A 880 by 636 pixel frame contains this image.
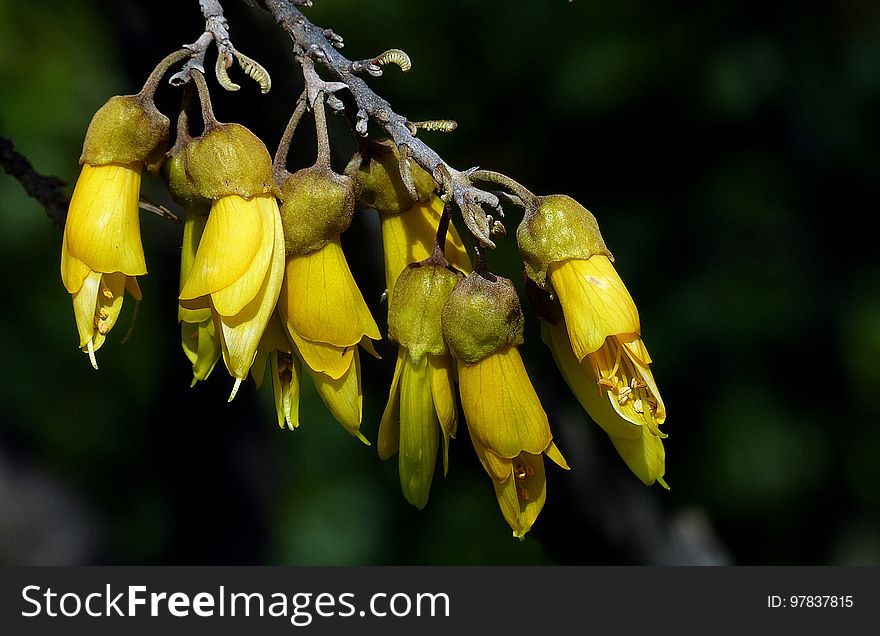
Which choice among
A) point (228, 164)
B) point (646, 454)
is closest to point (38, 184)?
point (228, 164)

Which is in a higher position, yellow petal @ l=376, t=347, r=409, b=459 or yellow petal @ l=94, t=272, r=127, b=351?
yellow petal @ l=94, t=272, r=127, b=351

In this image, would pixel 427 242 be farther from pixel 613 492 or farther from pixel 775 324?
pixel 775 324

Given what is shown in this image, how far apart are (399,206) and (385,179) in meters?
0.04

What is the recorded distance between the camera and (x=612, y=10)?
8.61 ft

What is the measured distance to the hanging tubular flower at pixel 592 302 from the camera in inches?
42.9

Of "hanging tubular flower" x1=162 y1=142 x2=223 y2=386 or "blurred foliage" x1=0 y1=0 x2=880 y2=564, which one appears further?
"blurred foliage" x1=0 y1=0 x2=880 y2=564

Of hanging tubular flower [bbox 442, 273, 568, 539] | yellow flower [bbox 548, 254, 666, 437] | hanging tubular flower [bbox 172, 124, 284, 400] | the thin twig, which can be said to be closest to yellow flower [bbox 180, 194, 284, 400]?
hanging tubular flower [bbox 172, 124, 284, 400]

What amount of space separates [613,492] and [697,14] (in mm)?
1353

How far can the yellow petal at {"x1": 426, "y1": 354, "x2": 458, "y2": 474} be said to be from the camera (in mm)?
1181

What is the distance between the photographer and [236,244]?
110 cm

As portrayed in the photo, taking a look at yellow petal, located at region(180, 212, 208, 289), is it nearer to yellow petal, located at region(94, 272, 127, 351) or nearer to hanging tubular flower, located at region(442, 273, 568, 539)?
yellow petal, located at region(94, 272, 127, 351)

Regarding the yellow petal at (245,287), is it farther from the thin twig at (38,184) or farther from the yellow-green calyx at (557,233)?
the thin twig at (38,184)

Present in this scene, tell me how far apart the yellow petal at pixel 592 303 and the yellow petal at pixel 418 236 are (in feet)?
0.53

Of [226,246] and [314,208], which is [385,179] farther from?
[226,246]
